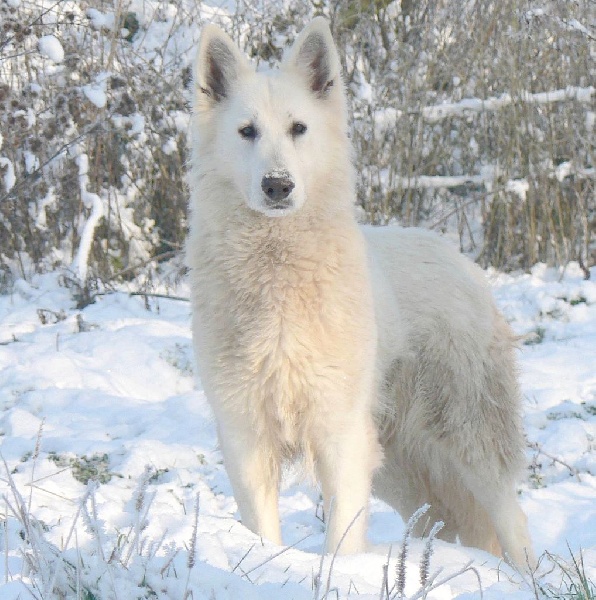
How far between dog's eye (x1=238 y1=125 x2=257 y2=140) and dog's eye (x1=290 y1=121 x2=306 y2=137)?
0.14m

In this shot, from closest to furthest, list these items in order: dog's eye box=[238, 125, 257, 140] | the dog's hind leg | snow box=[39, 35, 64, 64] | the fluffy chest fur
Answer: the fluffy chest fur, dog's eye box=[238, 125, 257, 140], the dog's hind leg, snow box=[39, 35, 64, 64]

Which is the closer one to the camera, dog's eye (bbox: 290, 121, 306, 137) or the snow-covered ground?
the snow-covered ground

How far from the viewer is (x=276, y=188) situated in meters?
3.20

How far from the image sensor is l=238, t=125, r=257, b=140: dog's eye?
3369 millimetres

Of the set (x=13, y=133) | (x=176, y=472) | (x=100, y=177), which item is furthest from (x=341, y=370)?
(x=100, y=177)

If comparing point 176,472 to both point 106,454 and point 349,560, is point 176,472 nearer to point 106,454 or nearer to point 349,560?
point 106,454

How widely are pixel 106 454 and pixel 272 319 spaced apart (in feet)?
6.00

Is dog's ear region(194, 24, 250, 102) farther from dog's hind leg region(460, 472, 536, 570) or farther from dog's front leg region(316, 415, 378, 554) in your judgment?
dog's hind leg region(460, 472, 536, 570)

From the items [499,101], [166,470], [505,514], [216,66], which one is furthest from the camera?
[499,101]

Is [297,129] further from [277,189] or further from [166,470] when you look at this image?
[166,470]

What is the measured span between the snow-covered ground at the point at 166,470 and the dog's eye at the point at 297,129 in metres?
1.27

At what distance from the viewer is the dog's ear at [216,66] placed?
3533mm

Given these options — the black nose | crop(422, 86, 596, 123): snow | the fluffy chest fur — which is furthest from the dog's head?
crop(422, 86, 596, 123): snow

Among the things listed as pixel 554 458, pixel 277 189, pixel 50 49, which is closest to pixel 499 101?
pixel 50 49
